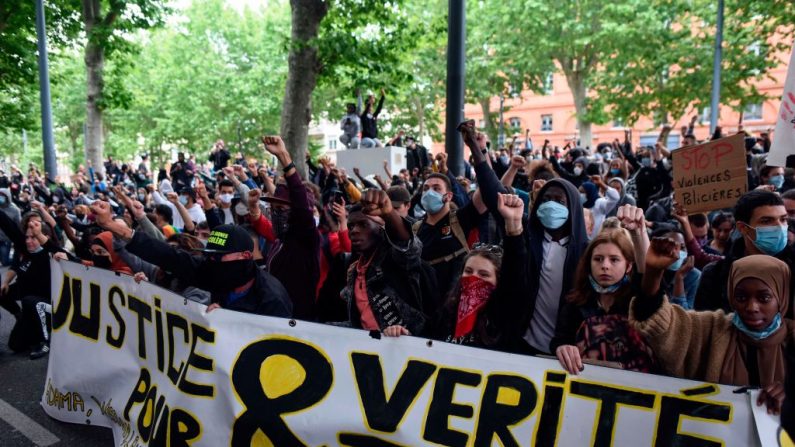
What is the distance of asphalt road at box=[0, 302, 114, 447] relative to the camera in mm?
3762

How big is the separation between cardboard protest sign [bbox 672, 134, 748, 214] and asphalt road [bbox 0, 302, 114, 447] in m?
4.26

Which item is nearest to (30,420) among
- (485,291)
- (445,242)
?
(445,242)

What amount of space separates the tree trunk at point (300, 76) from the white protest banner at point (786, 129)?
27.9 ft

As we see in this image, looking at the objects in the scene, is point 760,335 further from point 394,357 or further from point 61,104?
point 61,104

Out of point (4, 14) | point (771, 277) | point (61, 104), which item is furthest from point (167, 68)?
point (771, 277)

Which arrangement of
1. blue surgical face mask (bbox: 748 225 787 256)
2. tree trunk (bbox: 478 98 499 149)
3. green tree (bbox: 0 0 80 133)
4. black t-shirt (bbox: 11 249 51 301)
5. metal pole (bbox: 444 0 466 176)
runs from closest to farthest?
blue surgical face mask (bbox: 748 225 787 256) < black t-shirt (bbox: 11 249 51 301) < metal pole (bbox: 444 0 466 176) < green tree (bbox: 0 0 80 133) < tree trunk (bbox: 478 98 499 149)

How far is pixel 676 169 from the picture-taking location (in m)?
4.14

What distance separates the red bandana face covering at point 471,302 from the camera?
2846 millimetres

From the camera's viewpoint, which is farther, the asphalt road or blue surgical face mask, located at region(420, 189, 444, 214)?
blue surgical face mask, located at region(420, 189, 444, 214)

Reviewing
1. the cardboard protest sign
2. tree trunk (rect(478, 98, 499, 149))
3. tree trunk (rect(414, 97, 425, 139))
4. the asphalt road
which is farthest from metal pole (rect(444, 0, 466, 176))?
tree trunk (rect(478, 98, 499, 149))

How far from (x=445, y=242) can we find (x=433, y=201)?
0.34m

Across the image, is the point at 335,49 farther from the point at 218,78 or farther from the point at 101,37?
the point at 218,78

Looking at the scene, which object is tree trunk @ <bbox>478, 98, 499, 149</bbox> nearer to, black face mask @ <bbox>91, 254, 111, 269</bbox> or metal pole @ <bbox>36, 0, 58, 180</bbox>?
metal pole @ <bbox>36, 0, 58, 180</bbox>

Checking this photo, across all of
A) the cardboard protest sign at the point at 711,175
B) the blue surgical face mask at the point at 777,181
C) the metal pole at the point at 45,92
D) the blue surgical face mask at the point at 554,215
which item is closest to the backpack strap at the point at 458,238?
the blue surgical face mask at the point at 554,215
